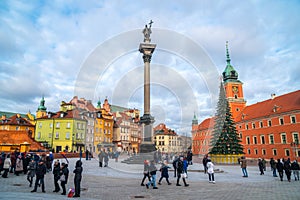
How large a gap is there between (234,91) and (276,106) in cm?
2692

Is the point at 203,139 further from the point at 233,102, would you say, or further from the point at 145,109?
the point at 145,109

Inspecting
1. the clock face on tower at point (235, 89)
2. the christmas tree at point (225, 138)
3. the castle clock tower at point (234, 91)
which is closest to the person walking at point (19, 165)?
the christmas tree at point (225, 138)

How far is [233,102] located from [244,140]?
17659mm

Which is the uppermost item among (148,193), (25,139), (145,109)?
(145,109)

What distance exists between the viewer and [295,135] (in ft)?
143

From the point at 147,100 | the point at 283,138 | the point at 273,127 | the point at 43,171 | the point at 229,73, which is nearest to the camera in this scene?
the point at 43,171

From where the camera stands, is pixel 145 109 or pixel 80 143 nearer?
pixel 145 109

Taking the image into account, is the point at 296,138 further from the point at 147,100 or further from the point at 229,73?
the point at 229,73

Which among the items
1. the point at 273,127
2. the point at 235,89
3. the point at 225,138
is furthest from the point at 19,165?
the point at 235,89

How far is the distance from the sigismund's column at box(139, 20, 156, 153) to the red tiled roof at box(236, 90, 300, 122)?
33.9m

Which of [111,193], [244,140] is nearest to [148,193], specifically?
[111,193]

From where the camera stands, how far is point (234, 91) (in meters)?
76.6

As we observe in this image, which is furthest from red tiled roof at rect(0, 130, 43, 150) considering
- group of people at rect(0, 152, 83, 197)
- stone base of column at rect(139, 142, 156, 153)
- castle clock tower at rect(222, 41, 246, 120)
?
castle clock tower at rect(222, 41, 246, 120)

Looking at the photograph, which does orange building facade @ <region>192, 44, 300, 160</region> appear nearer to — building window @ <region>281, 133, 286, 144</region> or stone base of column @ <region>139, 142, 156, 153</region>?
building window @ <region>281, 133, 286, 144</region>
